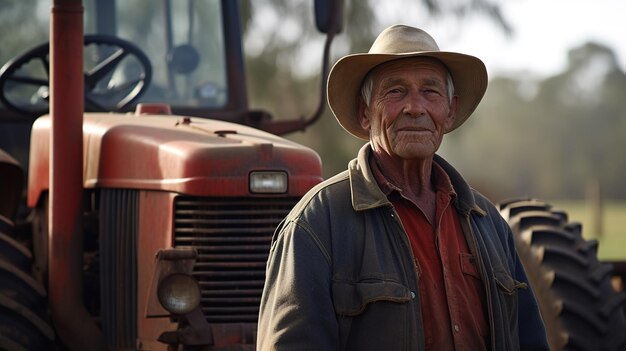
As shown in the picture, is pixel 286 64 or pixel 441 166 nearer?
pixel 441 166

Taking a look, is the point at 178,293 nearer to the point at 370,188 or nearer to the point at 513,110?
the point at 370,188

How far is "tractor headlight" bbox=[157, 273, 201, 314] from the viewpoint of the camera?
15.7 ft

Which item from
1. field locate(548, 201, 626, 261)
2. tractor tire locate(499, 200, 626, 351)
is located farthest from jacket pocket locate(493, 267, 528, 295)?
field locate(548, 201, 626, 261)

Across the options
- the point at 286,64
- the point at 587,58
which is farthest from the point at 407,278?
the point at 587,58

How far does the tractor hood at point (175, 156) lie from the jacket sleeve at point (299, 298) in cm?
154

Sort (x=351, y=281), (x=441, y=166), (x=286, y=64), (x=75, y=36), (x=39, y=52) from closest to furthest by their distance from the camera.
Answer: (x=351, y=281) → (x=441, y=166) → (x=75, y=36) → (x=39, y=52) → (x=286, y=64)

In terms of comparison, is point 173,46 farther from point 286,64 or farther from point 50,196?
point 286,64

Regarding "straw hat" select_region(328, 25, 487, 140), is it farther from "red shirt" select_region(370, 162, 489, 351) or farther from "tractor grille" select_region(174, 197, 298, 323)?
"tractor grille" select_region(174, 197, 298, 323)

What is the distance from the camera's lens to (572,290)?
20.6 ft

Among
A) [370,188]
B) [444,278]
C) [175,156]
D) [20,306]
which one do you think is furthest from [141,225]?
[444,278]

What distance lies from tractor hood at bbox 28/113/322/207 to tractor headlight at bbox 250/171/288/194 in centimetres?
2

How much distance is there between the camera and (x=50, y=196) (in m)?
5.32

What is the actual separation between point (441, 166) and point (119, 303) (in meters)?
1.90

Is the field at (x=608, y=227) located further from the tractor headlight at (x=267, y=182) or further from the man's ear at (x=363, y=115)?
the man's ear at (x=363, y=115)
